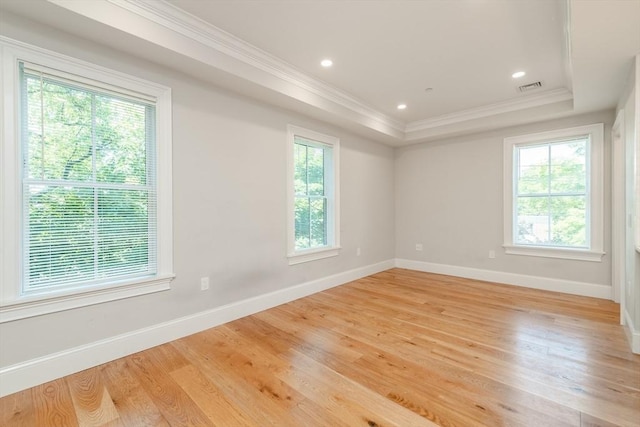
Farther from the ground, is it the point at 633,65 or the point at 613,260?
the point at 633,65

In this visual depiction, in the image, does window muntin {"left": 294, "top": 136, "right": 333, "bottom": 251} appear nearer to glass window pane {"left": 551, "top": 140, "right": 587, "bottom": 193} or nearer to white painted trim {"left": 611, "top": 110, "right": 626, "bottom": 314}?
glass window pane {"left": 551, "top": 140, "right": 587, "bottom": 193}

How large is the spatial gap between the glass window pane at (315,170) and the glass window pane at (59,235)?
259cm

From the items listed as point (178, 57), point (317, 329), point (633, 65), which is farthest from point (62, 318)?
point (633, 65)

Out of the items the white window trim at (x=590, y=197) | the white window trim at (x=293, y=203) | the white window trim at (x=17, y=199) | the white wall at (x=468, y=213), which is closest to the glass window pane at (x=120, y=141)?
the white window trim at (x=17, y=199)

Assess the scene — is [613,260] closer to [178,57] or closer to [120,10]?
[178,57]

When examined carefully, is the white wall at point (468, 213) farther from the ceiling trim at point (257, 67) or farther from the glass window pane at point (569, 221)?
the ceiling trim at point (257, 67)

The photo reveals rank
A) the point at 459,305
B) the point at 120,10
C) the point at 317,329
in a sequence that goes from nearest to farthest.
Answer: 1. the point at 120,10
2. the point at 317,329
3. the point at 459,305

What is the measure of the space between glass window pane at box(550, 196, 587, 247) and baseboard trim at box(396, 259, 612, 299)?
56cm

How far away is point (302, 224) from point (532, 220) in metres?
3.48

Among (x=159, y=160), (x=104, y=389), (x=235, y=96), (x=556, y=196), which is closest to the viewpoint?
(x=104, y=389)

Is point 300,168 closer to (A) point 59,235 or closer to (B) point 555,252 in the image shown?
(A) point 59,235

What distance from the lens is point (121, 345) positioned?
2.31 m

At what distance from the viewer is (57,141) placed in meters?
2.08

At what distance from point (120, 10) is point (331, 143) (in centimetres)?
284
